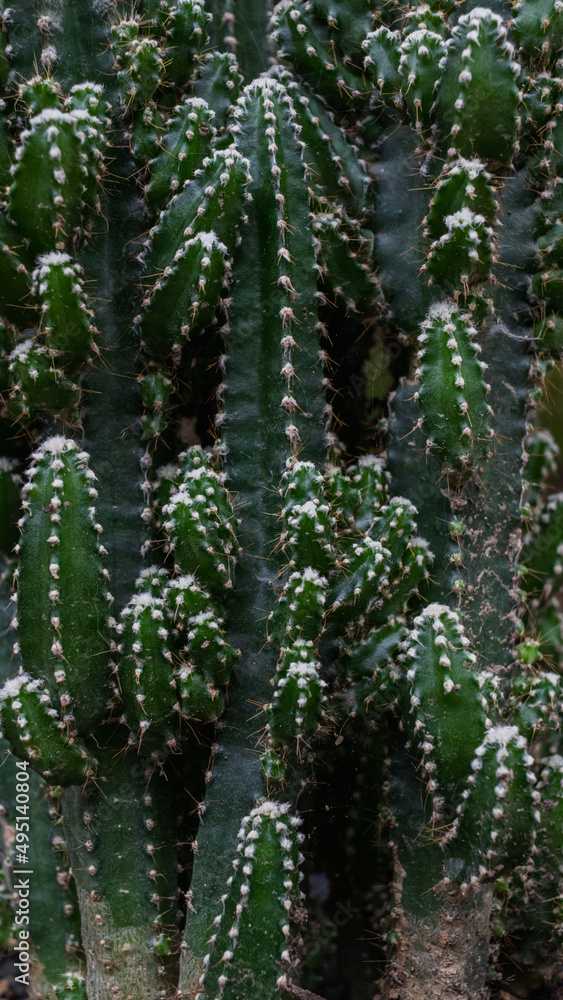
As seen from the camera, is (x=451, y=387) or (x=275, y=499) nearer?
(x=451, y=387)

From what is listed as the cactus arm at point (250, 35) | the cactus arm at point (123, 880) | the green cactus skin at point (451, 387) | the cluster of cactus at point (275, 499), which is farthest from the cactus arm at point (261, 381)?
the cactus arm at point (250, 35)

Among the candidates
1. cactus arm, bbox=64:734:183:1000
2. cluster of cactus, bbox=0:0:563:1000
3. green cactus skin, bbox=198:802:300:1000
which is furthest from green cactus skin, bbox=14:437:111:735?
green cactus skin, bbox=198:802:300:1000

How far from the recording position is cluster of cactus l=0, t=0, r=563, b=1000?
1.95 m

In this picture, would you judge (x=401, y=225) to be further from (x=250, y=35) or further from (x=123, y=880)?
(x=123, y=880)

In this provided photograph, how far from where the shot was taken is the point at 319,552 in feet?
6.37

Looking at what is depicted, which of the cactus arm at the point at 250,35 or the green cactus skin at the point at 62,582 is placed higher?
the cactus arm at the point at 250,35

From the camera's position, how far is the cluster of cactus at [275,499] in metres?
1.95

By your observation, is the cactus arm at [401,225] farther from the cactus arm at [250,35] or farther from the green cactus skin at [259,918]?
the green cactus skin at [259,918]

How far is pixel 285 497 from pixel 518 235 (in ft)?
3.46

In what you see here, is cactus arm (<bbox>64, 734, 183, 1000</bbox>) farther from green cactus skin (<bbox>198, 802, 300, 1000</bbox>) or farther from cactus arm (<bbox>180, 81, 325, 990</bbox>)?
green cactus skin (<bbox>198, 802, 300, 1000</bbox>)

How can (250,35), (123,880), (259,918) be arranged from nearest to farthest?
(259,918), (123,880), (250,35)

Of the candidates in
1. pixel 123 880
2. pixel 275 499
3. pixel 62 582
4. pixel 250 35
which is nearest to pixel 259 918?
pixel 123 880

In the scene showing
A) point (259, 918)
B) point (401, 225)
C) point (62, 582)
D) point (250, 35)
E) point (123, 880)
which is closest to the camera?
point (259, 918)

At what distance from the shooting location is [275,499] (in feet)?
7.04
